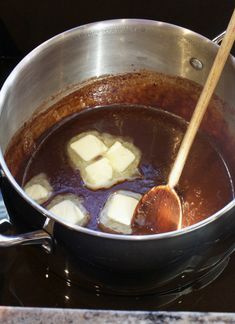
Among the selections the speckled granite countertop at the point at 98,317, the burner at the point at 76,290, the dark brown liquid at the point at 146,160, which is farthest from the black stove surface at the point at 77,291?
the speckled granite countertop at the point at 98,317

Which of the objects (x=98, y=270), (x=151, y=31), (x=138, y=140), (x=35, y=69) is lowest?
(x=98, y=270)

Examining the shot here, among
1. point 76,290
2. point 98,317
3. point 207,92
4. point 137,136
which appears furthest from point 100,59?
point 98,317

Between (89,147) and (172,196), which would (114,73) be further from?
(172,196)

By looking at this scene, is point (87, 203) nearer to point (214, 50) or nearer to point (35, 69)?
point (35, 69)

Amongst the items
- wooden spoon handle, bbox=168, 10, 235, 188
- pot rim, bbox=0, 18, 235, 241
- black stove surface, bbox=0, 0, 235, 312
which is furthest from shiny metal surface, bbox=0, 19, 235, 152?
black stove surface, bbox=0, 0, 235, 312

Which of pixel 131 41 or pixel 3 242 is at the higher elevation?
pixel 131 41

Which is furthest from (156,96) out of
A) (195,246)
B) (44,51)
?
(195,246)

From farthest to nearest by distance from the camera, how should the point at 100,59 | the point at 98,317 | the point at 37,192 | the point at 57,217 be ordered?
the point at 100,59 → the point at 37,192 → the point at 57,217 → the point at 98,317
